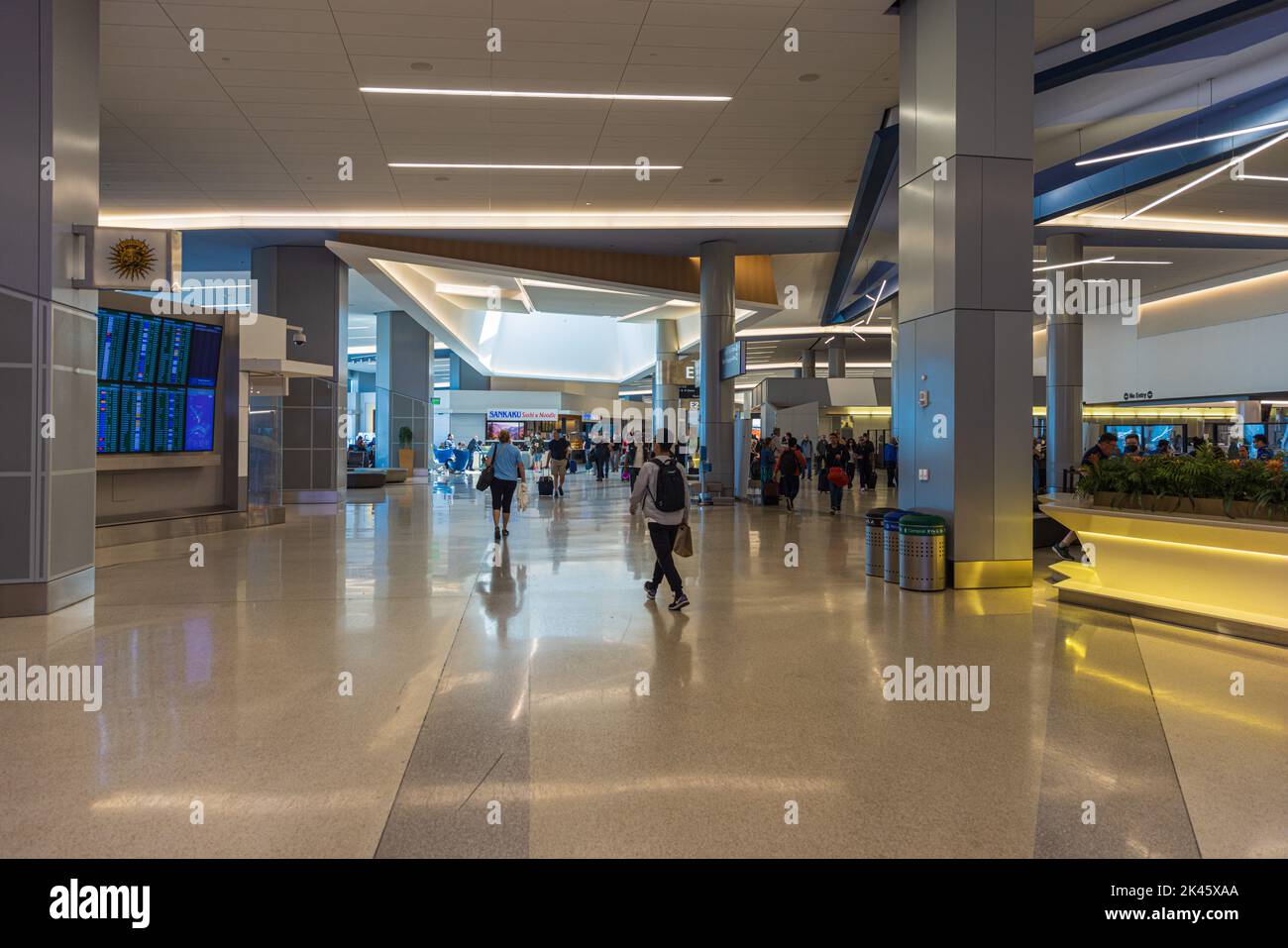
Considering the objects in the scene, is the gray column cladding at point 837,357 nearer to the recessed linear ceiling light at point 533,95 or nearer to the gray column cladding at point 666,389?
the gray column cladding at point 666,389

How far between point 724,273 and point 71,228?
14.4 m

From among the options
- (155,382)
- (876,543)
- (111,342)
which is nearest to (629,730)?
(876,543)

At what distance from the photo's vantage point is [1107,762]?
4.13 metres

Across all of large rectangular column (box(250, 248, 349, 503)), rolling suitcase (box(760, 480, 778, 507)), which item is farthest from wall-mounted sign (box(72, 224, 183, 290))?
rolling suitcase (box(760, 480, 778, 507))

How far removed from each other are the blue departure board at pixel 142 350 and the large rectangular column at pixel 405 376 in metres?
19.5

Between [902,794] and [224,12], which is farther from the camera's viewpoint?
[224,12]

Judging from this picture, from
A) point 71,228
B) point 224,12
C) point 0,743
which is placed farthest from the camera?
point 224,12

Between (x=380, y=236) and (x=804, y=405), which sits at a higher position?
(x=380, y=236)

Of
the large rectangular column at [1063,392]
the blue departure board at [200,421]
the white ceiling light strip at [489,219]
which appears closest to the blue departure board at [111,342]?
the blue departure board at [200,421]

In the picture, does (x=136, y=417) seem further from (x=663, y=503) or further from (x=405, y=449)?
(x=405, y=449)

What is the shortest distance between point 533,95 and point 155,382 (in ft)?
23.7

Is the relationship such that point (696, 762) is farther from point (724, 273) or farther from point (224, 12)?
point (724, 273)

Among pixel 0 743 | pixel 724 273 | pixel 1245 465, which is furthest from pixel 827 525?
pixel 0 743

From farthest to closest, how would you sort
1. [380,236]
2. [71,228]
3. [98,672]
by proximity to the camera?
[380,236]
[71,228]
[98,672]
